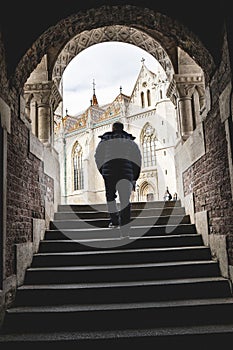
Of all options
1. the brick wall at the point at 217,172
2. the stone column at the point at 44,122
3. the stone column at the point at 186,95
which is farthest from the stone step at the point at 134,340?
the stone column at the point at 44,122

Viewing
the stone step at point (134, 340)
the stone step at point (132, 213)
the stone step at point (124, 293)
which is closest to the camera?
the stone step at point (134, 340)

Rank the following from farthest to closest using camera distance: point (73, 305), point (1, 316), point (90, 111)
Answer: point (90, 111) → point (73, 305) → point (1, 316)

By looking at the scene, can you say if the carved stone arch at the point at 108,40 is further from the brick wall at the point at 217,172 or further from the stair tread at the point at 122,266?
the stair tread at the point at 122,266

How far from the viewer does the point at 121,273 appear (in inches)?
169

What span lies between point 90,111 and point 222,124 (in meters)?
32.8

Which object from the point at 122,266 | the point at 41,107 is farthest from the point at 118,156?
the point at 41,107

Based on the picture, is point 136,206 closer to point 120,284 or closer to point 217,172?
point 217,172

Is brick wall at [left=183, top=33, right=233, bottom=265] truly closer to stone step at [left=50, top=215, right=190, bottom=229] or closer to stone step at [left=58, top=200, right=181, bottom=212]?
stone step at [left=50, top=215, right=190, bottom=229]

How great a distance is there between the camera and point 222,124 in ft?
13.3

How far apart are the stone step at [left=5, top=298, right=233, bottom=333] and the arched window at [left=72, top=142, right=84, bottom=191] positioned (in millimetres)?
31040

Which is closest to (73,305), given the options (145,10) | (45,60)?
(145,10)

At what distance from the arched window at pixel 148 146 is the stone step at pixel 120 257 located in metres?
24.4

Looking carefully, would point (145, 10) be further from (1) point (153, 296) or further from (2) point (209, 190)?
Answer: (1) point (153, 296)

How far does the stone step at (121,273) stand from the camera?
4.28 meters
